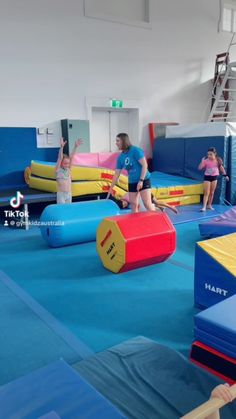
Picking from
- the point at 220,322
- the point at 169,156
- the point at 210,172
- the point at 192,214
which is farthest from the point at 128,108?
the point at 220,322

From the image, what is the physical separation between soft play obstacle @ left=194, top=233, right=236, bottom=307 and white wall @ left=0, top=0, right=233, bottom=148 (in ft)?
19.6

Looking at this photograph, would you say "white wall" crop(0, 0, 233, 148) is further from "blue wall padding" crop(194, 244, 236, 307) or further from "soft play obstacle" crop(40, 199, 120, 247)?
"blue wall padding" crop(194, 244, 236, 307)

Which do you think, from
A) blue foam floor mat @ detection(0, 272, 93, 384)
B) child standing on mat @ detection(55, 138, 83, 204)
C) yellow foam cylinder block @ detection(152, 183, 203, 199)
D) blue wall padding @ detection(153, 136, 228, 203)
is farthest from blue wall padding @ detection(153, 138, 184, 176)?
blue foam floor mat @ detection(0, 272, 93, 384)

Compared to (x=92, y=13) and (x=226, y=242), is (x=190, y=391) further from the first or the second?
(x=92, y=13)

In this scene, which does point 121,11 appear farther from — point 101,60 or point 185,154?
point 185,154

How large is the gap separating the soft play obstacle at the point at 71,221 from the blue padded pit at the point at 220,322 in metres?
2.87

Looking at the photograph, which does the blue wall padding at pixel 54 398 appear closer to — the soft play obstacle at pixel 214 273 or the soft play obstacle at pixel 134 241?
the soft play obstacle at pixel 214 273

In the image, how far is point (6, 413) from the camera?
1.56 meters

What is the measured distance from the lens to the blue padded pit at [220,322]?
197 centimetres

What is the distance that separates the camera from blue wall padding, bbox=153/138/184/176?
868 centimetres

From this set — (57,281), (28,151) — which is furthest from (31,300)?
(28,151)

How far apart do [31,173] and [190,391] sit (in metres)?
6.18

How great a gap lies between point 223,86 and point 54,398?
981 cm

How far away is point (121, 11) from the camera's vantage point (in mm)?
8945
